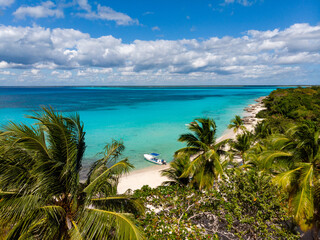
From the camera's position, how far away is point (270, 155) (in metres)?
9.14

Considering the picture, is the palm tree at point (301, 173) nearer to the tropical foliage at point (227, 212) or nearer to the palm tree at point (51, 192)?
the tropical foliage at point (227, 212)

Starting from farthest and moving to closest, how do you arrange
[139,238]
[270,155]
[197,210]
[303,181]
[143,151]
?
[143,151] → [270,155] → [197,210] → [303,181] → [139,238]

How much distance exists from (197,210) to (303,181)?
4.58 m

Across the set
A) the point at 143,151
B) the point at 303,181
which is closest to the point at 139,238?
the point at 303,181

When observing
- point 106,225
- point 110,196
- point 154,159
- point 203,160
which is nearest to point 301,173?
point 203,160

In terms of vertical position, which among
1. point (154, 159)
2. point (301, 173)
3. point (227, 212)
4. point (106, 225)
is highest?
point (301, 173)

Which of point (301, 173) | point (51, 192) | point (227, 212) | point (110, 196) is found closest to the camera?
point (51, 192)

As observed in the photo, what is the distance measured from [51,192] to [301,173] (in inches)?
393

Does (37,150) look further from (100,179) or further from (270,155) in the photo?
(270,155)

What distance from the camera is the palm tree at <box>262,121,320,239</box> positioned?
7.18m

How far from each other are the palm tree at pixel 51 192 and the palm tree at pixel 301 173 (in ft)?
21.0

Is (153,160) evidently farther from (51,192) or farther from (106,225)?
(106,225)

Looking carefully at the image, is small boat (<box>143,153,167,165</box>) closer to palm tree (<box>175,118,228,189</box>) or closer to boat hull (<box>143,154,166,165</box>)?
boat hull (<box>143,154,166,165</box>)

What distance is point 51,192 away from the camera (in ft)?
18.9
